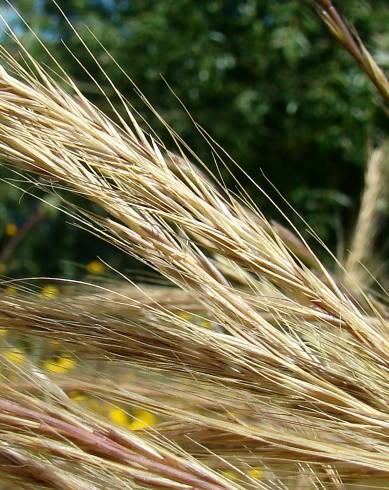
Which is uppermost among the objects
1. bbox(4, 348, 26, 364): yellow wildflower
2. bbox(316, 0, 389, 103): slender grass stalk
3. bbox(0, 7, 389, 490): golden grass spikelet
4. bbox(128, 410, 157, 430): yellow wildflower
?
bbox(316, 0, 389, 103): slender grass stalk

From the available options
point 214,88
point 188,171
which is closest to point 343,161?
point 214,88

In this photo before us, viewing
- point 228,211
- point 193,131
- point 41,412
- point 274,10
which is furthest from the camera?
point 193,131

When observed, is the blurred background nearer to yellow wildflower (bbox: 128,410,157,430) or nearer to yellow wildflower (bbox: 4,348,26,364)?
yellow wildflower (bbox: 128,410,157,430)

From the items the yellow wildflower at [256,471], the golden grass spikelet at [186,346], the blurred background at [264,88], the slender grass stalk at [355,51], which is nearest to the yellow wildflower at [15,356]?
the golden grass spikelet at [186,346]

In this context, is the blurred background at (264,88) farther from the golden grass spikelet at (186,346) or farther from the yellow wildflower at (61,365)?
the golden grass spikelet at (186,346)

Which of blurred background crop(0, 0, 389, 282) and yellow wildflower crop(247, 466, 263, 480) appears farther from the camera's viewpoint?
blurred background crop(0, 0, 389, 282)

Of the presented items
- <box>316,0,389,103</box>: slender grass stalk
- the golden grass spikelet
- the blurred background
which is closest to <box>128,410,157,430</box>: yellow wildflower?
the golden grass spikelet

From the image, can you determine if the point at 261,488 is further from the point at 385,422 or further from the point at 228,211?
the point at 228,211
